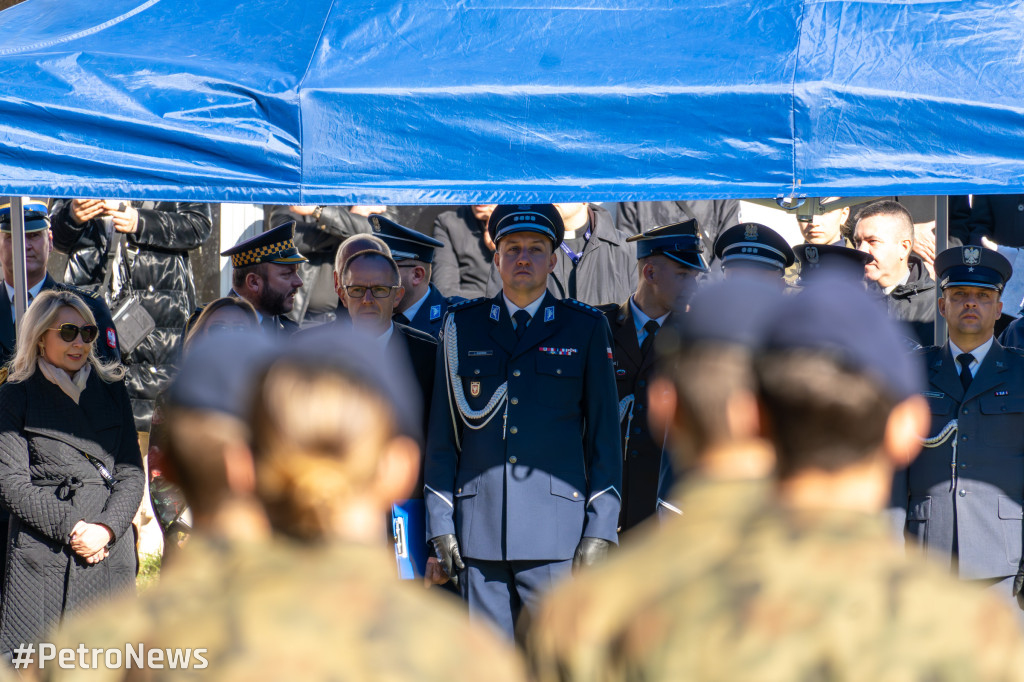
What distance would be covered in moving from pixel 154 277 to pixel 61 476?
197cm

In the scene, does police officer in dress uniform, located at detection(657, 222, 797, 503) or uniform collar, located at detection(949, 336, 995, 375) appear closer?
uniform collar, located at detection(949, 336, 995, 375)

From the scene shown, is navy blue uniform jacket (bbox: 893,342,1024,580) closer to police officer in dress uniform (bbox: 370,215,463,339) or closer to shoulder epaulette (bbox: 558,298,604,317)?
shoulder epaulette (bbox: 558,298,604,317)

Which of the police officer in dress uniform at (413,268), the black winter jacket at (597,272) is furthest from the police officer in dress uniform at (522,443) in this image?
the black winter jacket at (597,272)

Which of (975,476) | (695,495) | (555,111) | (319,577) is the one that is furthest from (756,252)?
(319,577)

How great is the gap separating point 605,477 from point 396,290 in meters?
1.22

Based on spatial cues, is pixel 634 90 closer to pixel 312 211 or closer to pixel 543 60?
pixel 543 60

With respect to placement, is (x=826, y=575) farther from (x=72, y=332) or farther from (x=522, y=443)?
(x=72, y=332)

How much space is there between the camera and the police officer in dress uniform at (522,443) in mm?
4223

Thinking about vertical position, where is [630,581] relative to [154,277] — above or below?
below

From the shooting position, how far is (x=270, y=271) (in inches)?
207

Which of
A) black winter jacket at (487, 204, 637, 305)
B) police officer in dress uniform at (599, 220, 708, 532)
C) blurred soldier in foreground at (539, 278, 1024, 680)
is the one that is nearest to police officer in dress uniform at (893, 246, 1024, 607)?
police officer in dress uniform at (599, 220, 708, 532)

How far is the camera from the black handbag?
6.35 m

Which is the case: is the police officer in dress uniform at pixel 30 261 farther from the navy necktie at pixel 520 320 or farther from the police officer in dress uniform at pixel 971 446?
the police officer in dress uniform at pixel 971 446

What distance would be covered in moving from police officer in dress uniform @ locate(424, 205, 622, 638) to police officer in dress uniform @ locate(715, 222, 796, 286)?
30.2 inches
